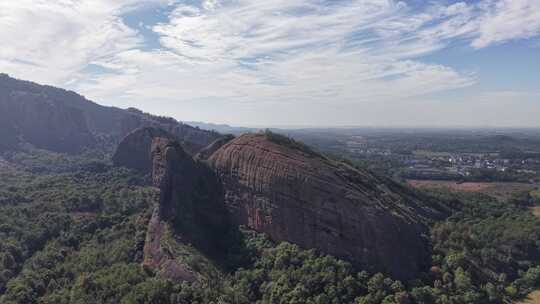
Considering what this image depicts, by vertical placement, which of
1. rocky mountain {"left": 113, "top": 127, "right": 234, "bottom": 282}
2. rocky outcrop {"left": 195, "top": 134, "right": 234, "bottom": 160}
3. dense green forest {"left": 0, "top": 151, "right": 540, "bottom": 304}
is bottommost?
dense green forest {"left": 0, "top": 151, "right": 540, "bottom": 304}

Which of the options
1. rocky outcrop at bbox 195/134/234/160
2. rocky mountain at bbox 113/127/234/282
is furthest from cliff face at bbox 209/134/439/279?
rocky outcrop at bbox 195/134/234/160

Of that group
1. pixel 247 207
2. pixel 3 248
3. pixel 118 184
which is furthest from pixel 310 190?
pixel 118 184

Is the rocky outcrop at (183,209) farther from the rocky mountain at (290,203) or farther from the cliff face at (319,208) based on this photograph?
the cliff face at (319,208)

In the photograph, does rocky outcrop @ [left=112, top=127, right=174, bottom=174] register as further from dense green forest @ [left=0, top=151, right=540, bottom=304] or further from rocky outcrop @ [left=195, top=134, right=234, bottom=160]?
rocky outcrop @ [left=195, top=134, right=234, bottom=160]

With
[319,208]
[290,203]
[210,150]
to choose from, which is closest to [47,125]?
[210,150]

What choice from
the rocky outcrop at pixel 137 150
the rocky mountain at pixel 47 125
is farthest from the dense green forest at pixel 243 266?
the rocky mountain at pixel 47 125
